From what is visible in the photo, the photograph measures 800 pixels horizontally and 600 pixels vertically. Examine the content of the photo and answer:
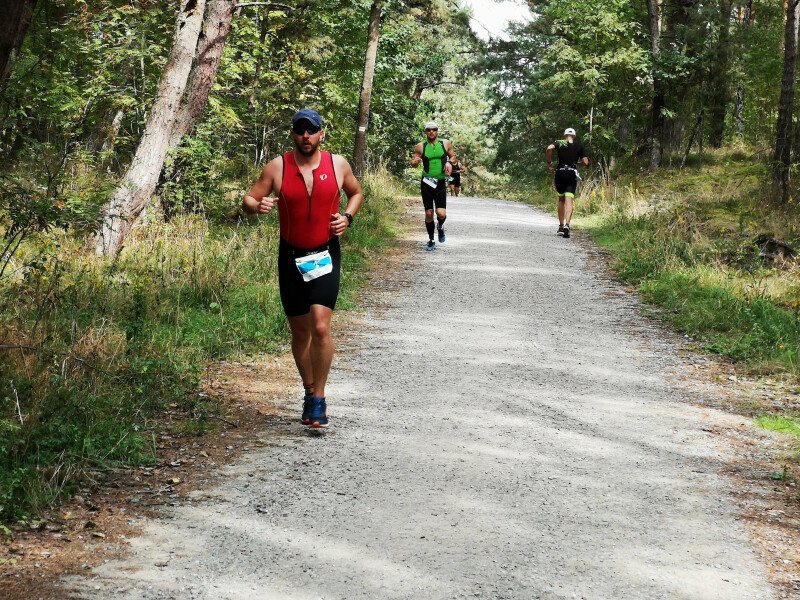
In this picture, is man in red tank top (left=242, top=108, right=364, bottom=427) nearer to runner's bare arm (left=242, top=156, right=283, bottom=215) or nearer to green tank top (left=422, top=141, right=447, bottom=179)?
runner's bare arm (left=242, top=156, right=283, bottom=215)

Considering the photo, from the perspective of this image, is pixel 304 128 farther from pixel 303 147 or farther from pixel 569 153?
pixel 569 153

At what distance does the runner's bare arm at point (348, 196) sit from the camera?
21.3ft

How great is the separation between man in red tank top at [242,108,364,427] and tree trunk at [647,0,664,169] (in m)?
21.0

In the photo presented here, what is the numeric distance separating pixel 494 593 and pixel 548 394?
3.93 metres

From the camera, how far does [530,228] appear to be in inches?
795

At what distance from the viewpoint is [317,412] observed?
670 centimetres

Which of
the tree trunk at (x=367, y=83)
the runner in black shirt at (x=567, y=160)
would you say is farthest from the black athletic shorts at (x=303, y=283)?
the tree trunk at (x=367, y=83)

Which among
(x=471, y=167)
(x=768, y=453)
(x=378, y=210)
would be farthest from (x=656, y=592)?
(x=471, y=167)

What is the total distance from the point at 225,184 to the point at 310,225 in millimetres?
9986

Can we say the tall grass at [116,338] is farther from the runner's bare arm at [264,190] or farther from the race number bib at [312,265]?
the runner's bare arm at [264,190]

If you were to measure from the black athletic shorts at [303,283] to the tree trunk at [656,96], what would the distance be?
21.1 m

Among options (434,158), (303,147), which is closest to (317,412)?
(303,147)

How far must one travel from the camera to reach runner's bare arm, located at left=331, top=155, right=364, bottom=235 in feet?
21.3

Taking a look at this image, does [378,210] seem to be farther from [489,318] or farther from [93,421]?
[93,421]
